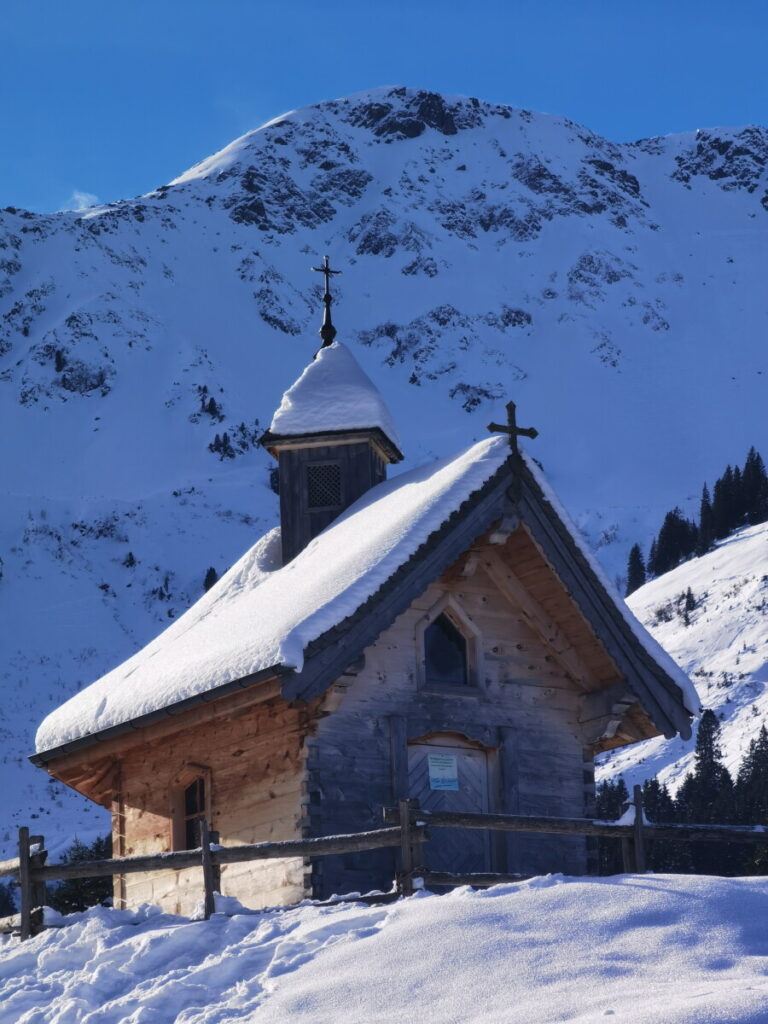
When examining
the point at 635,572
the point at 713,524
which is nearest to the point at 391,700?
the point at 713,524

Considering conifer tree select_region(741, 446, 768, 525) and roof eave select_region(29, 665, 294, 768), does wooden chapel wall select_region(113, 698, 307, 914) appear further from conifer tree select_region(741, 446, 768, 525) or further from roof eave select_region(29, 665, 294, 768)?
conifer tree select_region(741, 446, 768, 525)

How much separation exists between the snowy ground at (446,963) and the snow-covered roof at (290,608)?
2734 mm

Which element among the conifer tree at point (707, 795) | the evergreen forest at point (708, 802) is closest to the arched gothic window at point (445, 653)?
the evergreen forest at point (708, 802)

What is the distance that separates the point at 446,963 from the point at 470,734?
6248 mm

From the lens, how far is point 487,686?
1995 cm

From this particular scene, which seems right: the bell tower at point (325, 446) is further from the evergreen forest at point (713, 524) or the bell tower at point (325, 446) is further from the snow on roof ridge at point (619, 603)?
the evergreen forest at point (713, 524)

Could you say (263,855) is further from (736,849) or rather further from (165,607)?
(165,607)

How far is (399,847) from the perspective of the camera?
50.8ft

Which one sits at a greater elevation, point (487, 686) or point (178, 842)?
point (487, 686)

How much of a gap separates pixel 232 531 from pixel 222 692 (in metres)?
134

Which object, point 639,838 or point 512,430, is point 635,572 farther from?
point 639,838

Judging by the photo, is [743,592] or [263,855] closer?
[263,855]

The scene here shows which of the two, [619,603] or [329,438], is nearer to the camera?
[619,603]

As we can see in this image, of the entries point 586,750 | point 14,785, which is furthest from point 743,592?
point 586,750
